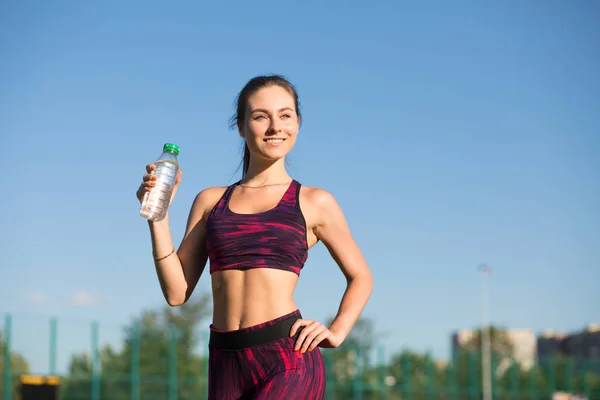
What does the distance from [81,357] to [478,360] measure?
54.0 ft

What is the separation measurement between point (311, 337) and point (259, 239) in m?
0.42

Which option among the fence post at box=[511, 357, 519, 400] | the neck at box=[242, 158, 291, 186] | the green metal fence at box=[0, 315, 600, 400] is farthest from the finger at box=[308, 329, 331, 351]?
the fence post at box=[511, 357, 519, 400]

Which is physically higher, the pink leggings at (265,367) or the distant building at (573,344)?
the distant building at (573,344)

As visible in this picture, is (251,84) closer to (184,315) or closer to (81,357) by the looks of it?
(81,357)

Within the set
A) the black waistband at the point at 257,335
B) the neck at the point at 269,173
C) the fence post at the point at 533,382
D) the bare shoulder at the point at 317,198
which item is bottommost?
the fence post at the point at 533,382

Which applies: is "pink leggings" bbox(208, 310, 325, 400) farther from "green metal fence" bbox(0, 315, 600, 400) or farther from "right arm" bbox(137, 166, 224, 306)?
"green metal fence" bbox(0, 315, 600, 400)

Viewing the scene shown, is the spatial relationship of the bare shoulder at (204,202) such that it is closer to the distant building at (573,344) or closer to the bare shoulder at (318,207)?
the bare shoulder at (318,207)

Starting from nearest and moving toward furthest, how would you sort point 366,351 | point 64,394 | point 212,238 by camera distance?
1. point 212,238
2. point 64,394
3. point 366,351

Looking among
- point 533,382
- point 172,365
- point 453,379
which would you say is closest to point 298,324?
point 172,365

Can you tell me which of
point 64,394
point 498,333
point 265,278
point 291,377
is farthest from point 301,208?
point 498,333

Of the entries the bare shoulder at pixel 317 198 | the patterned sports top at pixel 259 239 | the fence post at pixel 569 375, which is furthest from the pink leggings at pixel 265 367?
the fence post at pixel 569 375

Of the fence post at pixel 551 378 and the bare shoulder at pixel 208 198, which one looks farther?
the fence post at pixel 551 378

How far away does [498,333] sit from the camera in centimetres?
8662

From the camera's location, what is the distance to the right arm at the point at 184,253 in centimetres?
356
